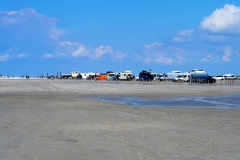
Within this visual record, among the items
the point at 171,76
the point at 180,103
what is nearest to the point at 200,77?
the point at 171,76

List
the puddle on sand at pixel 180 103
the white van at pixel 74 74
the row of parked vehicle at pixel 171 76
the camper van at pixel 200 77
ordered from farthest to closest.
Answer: the white van at pixel 74 74, the row of parked vehicle at pixel 171 76, the camper van at pixel 200 77, the puddle on sand at pixel 180 103

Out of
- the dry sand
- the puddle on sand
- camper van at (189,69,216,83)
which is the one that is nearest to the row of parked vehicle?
camper van at (189,69,216,83)

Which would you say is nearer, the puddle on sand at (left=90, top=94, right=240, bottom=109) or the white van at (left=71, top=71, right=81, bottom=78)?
the puddle on sand at (left=90, top=94, right=240, bottom=109)

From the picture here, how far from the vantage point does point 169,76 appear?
99562mm

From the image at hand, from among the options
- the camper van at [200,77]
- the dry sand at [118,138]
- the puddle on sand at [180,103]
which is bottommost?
the dry sand at [118,138]

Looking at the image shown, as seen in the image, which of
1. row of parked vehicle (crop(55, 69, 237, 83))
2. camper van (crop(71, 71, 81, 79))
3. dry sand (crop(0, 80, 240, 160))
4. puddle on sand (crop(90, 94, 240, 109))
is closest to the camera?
dry sand (crop(0, 80, 240, 160))

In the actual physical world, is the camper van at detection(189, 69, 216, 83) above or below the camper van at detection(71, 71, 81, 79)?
below

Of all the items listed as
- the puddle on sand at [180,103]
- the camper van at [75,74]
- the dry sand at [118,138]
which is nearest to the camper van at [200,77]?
the puddle on sand at [180,103]

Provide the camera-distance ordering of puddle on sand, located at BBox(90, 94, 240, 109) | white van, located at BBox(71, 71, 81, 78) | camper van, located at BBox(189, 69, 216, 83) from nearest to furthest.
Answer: puddle on sand, located at BBox(90, 94, 240, 109) → camper van, located at BBox(189, 69, 216, 83) → white van, located at BBox(71, 71, 81, 78)

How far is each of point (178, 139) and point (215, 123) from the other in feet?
13.1

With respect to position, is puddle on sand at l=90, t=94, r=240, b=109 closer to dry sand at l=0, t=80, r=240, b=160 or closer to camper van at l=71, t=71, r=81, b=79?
dry sand at l=0, t=80, r=240, b=160

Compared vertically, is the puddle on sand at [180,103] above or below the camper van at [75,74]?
below

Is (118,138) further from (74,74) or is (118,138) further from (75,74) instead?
(74,74)

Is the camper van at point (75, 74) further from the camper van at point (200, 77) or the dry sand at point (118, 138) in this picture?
the dry sand at point (118, 138)
